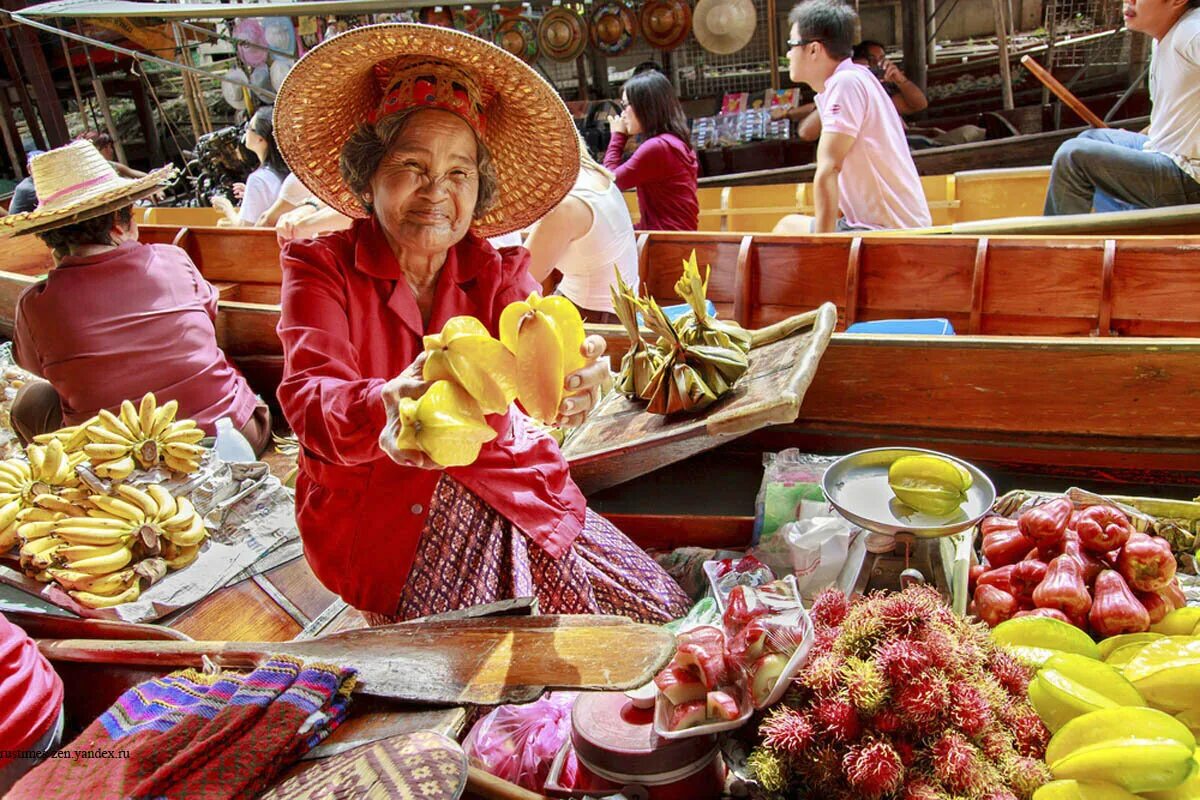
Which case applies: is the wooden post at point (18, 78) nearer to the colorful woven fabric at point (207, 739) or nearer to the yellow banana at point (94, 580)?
the yellow banana at point (94, 580)

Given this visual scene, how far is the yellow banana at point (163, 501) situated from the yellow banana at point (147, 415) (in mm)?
197

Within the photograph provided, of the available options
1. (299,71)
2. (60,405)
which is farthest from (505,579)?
(60,405)

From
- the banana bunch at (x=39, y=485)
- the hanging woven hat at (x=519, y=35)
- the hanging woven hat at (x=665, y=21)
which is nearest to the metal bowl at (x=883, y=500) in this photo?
the banana bunch at (x=39, y=485)

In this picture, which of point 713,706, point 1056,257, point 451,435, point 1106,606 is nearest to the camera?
point 451,435

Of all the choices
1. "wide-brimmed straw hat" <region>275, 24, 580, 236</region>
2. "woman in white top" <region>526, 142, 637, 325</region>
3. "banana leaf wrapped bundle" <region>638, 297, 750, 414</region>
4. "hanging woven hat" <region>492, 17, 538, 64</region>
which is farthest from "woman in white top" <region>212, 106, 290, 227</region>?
"hanging woven hat" <region>492, 17, 538, 64</region>

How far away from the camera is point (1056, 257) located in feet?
10.9

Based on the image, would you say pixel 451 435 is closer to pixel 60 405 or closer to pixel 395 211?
pixel 395 211

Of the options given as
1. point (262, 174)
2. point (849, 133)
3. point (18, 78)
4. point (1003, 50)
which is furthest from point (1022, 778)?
point (18, 78)

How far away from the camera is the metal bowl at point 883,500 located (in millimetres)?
1828

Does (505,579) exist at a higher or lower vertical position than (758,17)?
lower

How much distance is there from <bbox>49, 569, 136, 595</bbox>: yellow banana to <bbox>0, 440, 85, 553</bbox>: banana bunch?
0.24m

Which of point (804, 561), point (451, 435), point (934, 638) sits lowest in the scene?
point (804, 561)

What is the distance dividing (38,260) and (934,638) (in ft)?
26.0

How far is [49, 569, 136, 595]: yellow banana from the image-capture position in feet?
8.22
